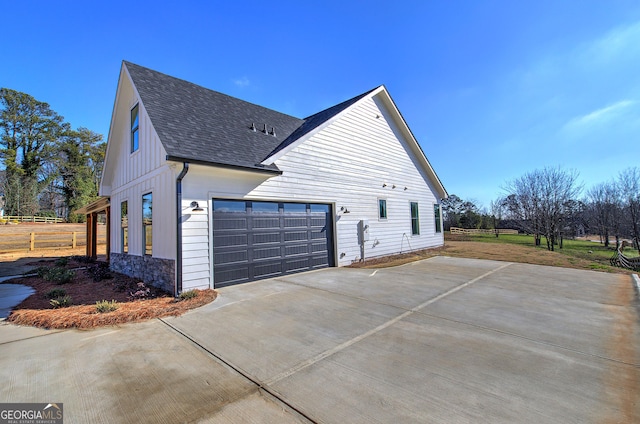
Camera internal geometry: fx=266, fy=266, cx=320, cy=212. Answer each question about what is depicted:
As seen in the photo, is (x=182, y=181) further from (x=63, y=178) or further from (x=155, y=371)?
(x=63, y=178)

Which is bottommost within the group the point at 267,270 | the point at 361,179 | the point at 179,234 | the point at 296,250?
the point at 267,270

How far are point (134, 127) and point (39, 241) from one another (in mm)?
19780

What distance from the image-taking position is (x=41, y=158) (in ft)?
111

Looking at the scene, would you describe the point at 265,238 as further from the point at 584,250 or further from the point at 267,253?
the point at 584,250

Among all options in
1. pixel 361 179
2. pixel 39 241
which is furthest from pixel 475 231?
pixel 39 241

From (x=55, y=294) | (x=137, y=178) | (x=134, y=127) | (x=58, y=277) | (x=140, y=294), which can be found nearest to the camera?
(x=55, y=294)

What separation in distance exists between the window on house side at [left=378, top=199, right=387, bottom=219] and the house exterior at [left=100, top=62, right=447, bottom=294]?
0.08 metres

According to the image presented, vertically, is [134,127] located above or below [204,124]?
above

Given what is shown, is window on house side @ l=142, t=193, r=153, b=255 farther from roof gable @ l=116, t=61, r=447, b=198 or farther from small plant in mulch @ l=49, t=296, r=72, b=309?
roof gable @ l=116, t=61, r=447, b=198

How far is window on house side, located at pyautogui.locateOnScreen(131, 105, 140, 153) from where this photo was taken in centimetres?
848

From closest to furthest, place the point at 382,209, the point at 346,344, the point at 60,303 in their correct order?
the point at 346,344
the point at 60,303
the point at 382,209

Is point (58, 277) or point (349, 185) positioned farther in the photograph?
point (349, 185)

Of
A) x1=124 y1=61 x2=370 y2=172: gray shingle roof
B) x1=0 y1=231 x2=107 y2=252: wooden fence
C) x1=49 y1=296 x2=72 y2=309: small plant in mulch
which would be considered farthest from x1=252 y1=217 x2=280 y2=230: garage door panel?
x1=0 y1=231 x2=107 y2=252: wooden fence

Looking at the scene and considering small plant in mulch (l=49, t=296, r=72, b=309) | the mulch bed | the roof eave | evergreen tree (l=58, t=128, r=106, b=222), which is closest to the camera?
the mulch bed
